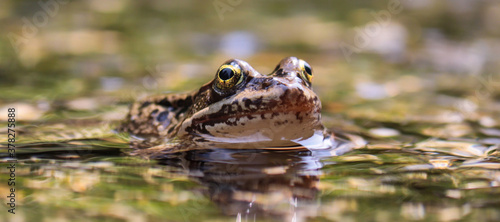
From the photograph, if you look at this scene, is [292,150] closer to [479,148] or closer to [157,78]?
Result: [479,148]

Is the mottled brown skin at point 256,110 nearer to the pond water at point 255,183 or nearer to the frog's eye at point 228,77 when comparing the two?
the frog's eye at point 228,77

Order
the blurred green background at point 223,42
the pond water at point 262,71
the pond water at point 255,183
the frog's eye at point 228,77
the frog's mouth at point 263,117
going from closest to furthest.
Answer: the pond water at point 255,183 → the pond water at point 262,71 → the frog's mouth at point 263,117 → the frog's eye at point 228,77 → the blurred green background at point 223,42

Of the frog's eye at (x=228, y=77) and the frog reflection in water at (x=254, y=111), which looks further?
the frog's eye at (x=228, y=77)

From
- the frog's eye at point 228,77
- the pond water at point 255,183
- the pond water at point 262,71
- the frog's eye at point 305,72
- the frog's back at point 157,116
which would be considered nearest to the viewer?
the pond water at point 255,183

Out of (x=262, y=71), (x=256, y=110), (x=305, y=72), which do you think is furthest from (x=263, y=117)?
(x=262, y=71)

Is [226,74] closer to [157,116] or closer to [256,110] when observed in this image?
[256,110]

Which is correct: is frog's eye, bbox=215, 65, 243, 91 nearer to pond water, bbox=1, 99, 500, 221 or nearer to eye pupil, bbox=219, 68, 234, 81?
eye pupil, bbox=219, 68, 234, 81

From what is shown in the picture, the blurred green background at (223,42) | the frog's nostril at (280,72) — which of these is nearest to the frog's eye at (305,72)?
the frog's nostril at (280,72)
